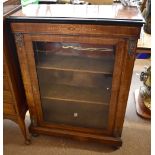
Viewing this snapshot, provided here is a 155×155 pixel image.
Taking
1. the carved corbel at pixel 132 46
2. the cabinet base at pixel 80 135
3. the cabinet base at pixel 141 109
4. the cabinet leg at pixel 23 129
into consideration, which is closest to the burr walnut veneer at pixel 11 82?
the cabinet leg at pixel 23 129

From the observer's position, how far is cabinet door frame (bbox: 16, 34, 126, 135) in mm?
989

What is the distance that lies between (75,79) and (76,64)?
5.7 inches

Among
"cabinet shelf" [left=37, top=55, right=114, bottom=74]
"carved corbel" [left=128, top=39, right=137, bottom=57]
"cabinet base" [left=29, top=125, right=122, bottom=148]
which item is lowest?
"cabinet base" [left=29, top=125, right=122, bottom=148]

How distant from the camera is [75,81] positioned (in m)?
1.32

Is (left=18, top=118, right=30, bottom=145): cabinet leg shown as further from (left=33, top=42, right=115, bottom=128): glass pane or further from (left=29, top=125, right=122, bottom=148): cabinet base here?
(left=33, top=42, right=115, bottom=128): glass pane

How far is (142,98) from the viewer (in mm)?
1833

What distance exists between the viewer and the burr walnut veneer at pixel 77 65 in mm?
959

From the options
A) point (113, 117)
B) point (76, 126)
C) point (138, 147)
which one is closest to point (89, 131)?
point (76, 126)

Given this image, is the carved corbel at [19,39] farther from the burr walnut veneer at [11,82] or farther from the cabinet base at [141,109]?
the cabinet base at [141,109]

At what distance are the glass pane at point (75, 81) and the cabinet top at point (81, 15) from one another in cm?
16

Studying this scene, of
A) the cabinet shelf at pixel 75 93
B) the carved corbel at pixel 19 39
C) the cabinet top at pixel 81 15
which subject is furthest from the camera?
the cabinet shelf at pixel 75 93

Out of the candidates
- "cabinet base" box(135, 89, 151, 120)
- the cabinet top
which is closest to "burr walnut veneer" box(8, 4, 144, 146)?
the cabinet top

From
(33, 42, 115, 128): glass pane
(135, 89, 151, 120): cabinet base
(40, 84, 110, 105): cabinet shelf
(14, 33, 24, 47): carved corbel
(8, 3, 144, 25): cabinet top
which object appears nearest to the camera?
(8, 3, 144, 25): cabinet top

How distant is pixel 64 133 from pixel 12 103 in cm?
43
